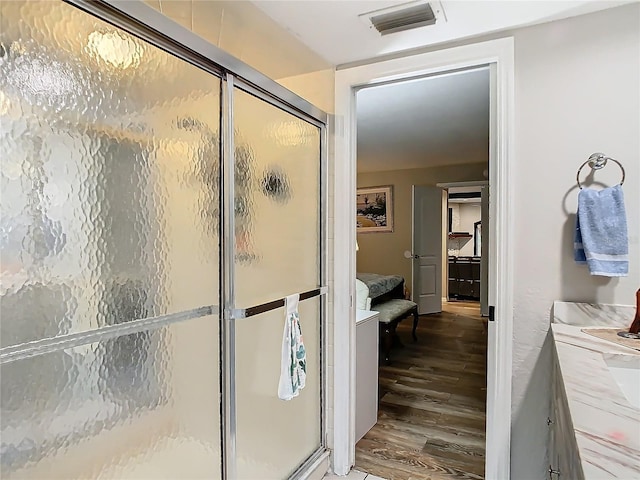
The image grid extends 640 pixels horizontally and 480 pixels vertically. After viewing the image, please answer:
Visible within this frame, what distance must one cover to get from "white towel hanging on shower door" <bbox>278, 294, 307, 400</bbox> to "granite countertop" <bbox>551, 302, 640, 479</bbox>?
1061 mm

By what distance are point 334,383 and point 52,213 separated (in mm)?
1742

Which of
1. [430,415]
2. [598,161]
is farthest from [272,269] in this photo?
[430,415]

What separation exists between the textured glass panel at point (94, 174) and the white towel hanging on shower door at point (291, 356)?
534 mm

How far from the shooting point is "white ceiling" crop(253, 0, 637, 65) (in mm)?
1640

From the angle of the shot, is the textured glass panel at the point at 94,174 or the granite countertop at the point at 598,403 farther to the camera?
the textured glass panel at the point at 94,174

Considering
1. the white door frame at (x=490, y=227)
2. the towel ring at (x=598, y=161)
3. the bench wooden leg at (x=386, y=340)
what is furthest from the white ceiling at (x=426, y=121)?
the bench wooden leg at (x=386, y=340)

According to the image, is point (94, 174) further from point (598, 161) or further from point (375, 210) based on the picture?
point (375, 210)

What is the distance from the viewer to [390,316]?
14.0 ft

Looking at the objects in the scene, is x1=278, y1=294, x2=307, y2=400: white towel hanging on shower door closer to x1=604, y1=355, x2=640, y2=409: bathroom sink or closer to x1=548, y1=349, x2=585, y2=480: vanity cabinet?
x1=548, y1=349, x2=585, y2=480: vanity cabinet

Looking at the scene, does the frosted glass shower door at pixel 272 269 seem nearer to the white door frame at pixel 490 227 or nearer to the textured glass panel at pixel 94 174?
the white door frame at pixel 490 227

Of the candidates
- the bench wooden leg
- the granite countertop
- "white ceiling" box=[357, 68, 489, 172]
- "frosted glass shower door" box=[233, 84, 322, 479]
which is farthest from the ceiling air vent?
the bench wooden leg

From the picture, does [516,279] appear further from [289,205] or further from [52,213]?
[52,213]

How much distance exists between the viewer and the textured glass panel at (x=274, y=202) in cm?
162

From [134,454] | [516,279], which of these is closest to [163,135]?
[134,454]
